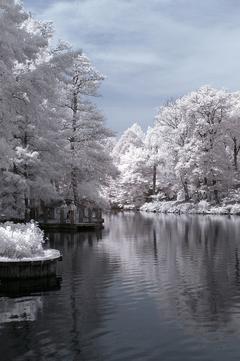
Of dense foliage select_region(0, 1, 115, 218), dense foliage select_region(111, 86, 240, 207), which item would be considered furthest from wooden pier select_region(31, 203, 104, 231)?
dense foliage select_region(111, 86, 240, 207)

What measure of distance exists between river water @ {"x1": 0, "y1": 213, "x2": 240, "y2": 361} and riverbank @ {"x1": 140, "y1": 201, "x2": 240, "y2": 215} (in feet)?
134

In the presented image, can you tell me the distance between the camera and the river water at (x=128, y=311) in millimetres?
9742

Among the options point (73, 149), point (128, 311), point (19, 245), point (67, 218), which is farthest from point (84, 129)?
point (128, 311)

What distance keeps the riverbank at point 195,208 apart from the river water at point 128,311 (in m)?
40.7

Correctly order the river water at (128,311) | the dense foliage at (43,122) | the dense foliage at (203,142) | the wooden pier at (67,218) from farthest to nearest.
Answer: the dense foliage at (203,142) < the wooden pier at (67,218) < the dense foliage at (43,122) < the river water at (128,311)

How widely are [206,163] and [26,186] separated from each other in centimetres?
3910

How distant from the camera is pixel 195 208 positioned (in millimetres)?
66875

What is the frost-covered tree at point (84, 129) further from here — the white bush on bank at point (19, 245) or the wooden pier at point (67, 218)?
the white bush on bank at point (19, 245)

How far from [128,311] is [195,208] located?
5502 centimetres

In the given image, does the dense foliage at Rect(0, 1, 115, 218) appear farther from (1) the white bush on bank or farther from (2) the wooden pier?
(1) the white bush on bank

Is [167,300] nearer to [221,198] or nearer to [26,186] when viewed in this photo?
[26,186]

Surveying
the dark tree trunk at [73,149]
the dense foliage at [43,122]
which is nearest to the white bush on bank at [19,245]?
the dense foliage at [43,122]

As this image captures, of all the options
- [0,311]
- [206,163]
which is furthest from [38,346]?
[206,163]

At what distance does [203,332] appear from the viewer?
35.3 feet
